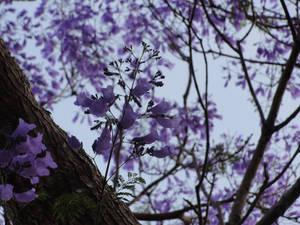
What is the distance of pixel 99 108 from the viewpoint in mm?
1175

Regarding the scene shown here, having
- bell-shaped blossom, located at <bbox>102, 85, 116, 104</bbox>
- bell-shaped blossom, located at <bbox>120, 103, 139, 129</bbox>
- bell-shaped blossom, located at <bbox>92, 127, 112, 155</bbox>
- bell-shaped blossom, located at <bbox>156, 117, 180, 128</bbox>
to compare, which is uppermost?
bell-shaped blossom, located at <bbox>156, 117, 180, 128</bbox>

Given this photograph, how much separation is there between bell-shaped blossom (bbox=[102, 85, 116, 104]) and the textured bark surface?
1.24ft

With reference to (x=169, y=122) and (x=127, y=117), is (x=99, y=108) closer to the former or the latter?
(x=127, y=117)

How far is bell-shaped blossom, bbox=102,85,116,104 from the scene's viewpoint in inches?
46.5

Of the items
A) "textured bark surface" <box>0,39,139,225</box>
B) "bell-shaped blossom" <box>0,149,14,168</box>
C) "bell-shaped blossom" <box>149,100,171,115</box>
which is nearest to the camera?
"bell-shaped blossom" <box>0,149,14,168</box>

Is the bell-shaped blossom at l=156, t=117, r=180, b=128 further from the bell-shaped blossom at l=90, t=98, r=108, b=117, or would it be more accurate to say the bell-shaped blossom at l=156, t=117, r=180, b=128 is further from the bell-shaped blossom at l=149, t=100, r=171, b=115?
the bell-shaped blossom at l=90, t=98, r=108, b=117

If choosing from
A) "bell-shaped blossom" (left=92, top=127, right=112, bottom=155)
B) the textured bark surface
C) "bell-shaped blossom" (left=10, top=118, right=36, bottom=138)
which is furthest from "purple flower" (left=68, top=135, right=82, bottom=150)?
the textured bark surface

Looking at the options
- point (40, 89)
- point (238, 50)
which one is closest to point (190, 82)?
point (238, 50)

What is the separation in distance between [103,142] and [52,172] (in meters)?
0.42

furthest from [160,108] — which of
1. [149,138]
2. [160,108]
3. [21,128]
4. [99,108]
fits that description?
[21,128]

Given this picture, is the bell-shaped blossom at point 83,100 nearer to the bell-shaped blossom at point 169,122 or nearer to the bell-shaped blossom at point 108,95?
the bell-shaped blossom at point 108,95

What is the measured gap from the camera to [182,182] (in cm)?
635

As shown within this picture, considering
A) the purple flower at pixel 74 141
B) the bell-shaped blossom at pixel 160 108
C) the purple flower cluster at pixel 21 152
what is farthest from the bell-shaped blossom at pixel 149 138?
the purple flower cluster at pixel 21 152

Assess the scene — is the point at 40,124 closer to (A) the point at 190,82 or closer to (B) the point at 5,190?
(B) the point at 5,190
